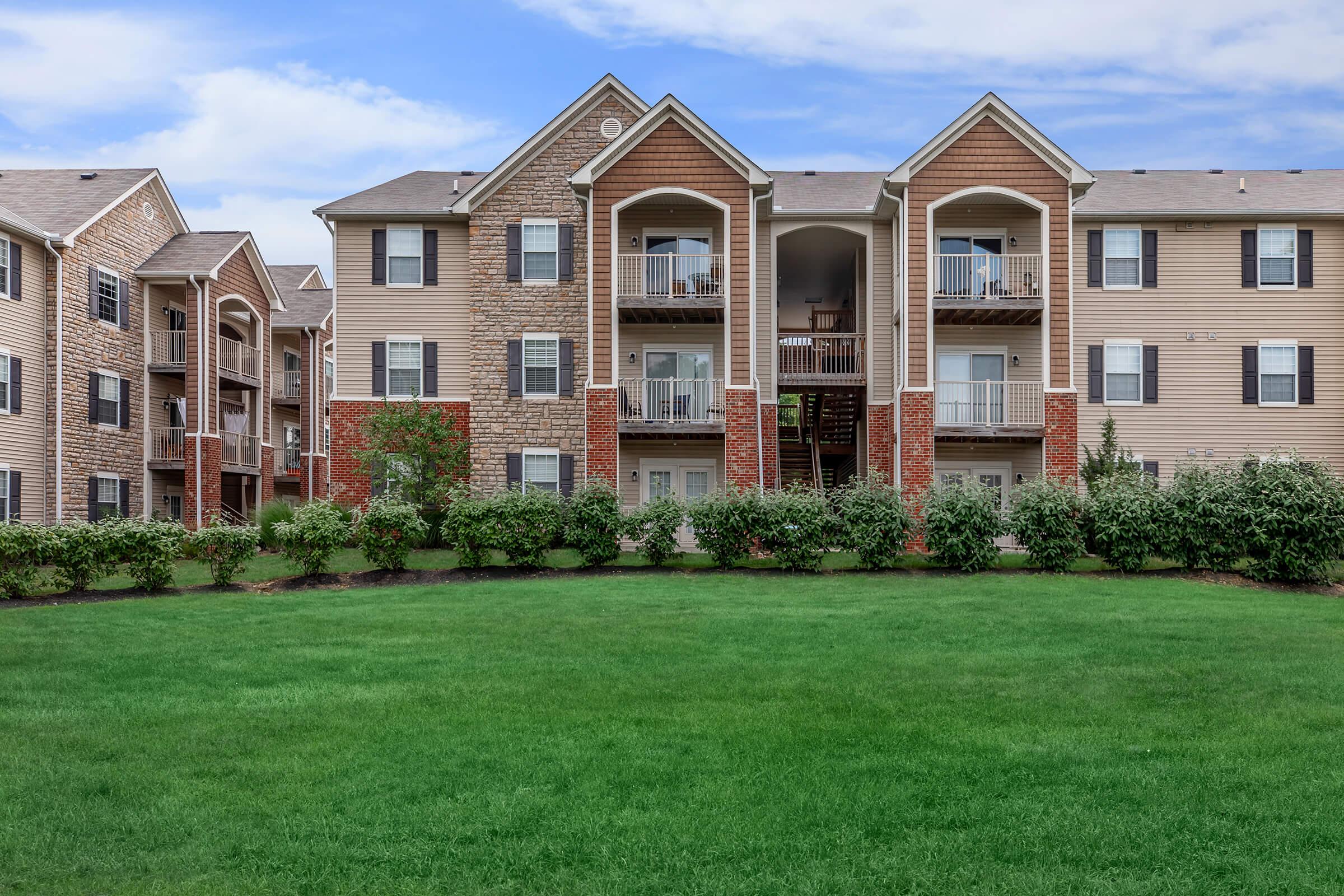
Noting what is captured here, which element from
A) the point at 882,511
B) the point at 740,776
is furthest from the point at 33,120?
the point at 740,776

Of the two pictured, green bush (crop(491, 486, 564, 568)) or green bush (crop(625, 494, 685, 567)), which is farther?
green bush (crop(625, 494, 685, 567))

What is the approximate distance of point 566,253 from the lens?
84.6ft

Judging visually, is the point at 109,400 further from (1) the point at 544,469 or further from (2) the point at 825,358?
(2) the point at 825,358

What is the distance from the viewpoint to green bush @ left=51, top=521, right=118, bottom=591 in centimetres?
1655

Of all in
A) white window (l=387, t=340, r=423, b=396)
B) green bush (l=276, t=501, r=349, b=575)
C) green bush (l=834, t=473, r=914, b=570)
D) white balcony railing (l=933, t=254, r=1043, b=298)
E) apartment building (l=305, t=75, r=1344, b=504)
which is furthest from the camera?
white window (l=387, t=340, r=423, b=396)

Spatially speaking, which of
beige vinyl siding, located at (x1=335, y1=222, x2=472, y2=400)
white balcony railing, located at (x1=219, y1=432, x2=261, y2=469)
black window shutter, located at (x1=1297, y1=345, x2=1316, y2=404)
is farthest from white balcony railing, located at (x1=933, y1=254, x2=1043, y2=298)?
white balcony railing, located at (x1=219, y1=432, x2=261, y2=469)

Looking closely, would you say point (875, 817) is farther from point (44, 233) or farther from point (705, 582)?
point (44, 233)

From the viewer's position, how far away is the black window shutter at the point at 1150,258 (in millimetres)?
26094

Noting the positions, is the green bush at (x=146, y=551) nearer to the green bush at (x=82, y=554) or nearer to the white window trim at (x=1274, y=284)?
the green bush at (x=82, y=554)

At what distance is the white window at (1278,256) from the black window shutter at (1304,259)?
0.07 m

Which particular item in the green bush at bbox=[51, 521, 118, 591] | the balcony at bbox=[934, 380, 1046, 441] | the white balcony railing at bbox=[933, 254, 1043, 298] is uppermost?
the white balcony railing at bbox=[933, 254, 1043, 298]

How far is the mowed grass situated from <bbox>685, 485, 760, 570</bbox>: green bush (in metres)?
6.08

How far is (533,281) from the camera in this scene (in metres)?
25.8

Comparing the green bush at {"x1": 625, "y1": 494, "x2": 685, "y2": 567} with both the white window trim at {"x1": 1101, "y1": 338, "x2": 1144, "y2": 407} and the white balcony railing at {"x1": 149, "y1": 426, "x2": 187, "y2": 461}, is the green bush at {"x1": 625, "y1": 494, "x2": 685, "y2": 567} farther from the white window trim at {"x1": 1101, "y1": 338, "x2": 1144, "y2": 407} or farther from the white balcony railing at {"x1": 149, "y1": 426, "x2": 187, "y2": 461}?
the white balcony railing at {"x1": 149, "y1": 426, "x2": 187, "y2": 461}
